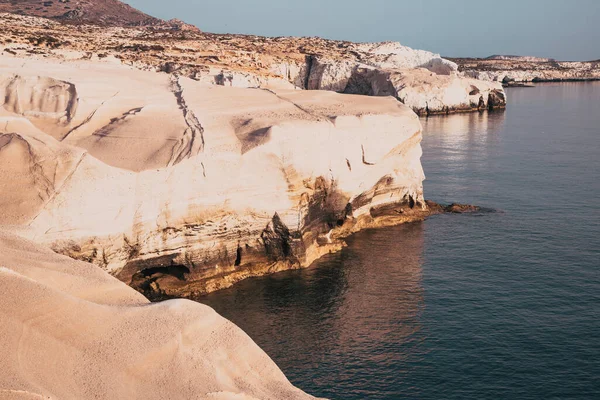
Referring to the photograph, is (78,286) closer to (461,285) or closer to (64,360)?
(64,360)

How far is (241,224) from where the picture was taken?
2850cm

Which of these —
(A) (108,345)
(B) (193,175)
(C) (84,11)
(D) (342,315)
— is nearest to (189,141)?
(B) (193,175)

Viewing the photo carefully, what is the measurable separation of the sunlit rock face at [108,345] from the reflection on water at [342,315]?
7691mm

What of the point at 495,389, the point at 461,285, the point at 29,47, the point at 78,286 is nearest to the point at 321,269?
the point at 461,285

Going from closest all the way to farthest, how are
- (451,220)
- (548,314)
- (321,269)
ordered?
(548,314) → (321,269) → (451,220)

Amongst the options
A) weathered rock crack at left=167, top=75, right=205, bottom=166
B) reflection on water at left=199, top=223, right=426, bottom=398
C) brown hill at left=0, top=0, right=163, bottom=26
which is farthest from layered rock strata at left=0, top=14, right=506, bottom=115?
reflection on water at left=199, top=223, right=426, bottom=398

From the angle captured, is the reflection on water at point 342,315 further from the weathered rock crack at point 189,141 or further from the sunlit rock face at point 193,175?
the weathered rock crack at point 189,141

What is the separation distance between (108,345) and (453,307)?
16.6 m

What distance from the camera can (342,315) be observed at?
82.0ft

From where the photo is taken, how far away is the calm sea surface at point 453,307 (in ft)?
66.8

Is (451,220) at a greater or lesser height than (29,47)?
lesser

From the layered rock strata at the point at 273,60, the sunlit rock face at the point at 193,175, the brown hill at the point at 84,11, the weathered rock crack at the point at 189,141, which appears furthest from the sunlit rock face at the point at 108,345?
the brown hill at the point at 84,11

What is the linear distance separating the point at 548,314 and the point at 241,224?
39.1ft

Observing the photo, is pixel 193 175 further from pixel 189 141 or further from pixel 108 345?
pixel 108 345
